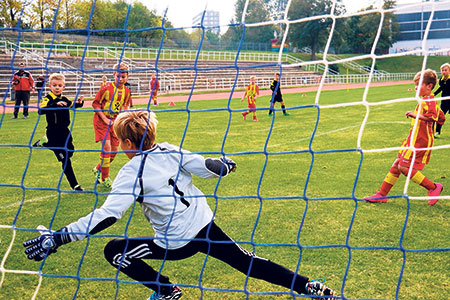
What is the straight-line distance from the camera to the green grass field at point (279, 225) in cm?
321

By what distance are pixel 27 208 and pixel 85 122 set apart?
900 cm

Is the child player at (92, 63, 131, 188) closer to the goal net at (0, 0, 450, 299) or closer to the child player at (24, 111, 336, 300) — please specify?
the goal net at (0, 0, 450, 299)

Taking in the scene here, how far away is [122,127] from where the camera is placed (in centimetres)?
277

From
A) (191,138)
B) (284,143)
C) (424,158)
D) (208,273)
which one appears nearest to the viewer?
(208,273)

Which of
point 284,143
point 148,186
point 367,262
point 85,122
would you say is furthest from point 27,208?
point 85,122

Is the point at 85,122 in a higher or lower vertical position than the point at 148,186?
lower

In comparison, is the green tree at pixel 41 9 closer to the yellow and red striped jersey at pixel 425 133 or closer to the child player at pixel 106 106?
the child player at pixel 106 106

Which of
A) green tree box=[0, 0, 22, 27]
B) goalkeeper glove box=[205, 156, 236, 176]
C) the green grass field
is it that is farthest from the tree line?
goalkeeper glove box=[205, 156, 236, 176]

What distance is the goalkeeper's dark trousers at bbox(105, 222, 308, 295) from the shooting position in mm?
2779

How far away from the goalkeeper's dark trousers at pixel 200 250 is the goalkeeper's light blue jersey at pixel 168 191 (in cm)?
6

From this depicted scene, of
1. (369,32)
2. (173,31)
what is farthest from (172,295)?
(369,32)

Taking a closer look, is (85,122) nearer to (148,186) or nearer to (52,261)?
(52,261)

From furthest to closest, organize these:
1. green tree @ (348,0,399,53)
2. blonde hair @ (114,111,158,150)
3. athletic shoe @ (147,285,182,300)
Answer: green tree @ (348,0,399,53), athletic shoe @ (147,285,182,300), blonde hair @ (114,111,158,150)

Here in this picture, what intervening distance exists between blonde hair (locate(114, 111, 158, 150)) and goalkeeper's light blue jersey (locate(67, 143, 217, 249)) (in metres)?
0.09
